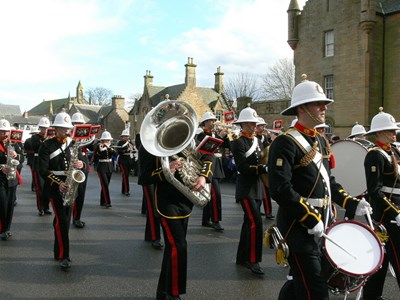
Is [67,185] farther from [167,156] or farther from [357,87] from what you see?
[357,87]

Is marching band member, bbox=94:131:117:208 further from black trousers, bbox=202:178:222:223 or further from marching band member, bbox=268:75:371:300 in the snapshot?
marching band member, bbox=268:75:371:300

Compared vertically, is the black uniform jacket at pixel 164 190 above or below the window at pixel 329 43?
below

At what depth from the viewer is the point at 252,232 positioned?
19.7ft

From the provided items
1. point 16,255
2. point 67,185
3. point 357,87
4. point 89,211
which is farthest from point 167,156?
point 357,87

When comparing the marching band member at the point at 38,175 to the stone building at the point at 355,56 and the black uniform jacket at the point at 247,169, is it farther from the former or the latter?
the stone building at the point at 355,56

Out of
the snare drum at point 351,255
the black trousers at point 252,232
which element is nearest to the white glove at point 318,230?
the snare drum at point 351,255

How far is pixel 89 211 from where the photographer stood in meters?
11.2

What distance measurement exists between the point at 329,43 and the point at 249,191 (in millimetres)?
25307

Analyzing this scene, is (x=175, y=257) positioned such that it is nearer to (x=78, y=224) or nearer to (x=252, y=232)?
(x=252, y=232)

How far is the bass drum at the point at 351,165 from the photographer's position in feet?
24.5

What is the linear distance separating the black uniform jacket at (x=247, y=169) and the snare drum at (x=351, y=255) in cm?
253

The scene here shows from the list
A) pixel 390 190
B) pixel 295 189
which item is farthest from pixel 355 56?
pixel 295 189

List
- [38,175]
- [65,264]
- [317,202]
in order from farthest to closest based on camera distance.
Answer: [38,175] → [65,264] → [317,202]

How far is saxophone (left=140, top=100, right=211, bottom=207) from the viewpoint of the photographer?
4617mm
